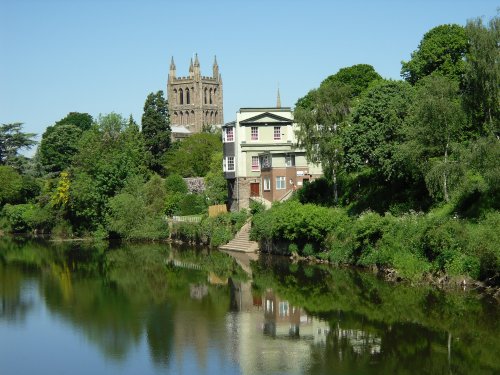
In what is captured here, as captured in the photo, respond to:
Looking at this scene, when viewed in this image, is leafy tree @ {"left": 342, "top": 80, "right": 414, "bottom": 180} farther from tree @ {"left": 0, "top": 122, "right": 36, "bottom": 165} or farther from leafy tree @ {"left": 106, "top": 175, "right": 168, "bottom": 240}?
tree @ {"left": 0, "top": 122, "right": 36, "bottom": 165}

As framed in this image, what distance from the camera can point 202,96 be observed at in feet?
535

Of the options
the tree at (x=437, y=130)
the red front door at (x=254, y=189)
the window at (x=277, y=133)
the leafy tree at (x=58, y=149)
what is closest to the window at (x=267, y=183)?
the red front door at (x=254, y=189)

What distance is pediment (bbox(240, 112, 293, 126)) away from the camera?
69875 mm

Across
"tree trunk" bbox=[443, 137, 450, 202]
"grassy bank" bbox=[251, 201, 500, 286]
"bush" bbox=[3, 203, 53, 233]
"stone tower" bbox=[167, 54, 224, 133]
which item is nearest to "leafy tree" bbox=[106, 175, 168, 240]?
"bush" bbox=[3, 203, 53, 233]

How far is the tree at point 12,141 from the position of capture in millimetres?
113812

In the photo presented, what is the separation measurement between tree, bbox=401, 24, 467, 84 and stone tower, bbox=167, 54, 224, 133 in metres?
96.0

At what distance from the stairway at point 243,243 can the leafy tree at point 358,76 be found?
27296mm

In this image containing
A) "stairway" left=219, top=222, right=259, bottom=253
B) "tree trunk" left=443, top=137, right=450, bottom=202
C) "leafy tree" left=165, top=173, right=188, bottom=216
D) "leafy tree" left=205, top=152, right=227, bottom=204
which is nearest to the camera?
"tree trunk" left=443, top=137, right=450, bottom=202

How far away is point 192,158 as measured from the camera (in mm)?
98188

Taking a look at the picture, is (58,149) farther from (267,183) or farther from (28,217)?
(267,183)

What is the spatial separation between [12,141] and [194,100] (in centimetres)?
5530

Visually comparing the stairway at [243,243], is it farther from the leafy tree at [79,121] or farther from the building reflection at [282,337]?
the leafy tree at [79,121]

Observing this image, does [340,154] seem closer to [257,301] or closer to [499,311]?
[257,301]

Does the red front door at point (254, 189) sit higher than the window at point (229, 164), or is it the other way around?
the window at point (229, 164)
